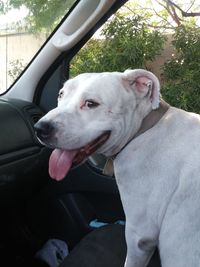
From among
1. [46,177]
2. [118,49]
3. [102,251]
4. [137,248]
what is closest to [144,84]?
[137,248]

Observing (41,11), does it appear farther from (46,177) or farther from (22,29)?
(46,177)

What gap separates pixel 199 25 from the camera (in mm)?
3127

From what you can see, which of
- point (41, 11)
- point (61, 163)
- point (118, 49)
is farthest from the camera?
point (118, 49)

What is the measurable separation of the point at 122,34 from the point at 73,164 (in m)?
1.80

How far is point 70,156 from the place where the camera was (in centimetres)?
179

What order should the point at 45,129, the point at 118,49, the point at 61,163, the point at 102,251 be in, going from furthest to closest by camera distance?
the point at 118,49, the point at 102,251, the point at 61,163, the point at 45,129

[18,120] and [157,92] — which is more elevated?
[157,92]

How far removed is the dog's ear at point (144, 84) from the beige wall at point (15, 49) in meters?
1.26

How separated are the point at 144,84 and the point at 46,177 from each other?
1.32 m

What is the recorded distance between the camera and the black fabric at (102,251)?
2.17m

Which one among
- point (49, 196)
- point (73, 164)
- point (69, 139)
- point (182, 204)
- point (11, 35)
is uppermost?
point (11, 35)

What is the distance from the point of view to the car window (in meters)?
2.89

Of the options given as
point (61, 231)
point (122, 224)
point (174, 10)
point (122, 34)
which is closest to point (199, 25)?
point (174, 10)

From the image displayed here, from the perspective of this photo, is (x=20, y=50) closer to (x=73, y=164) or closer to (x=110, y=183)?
(x=110, y=183)
